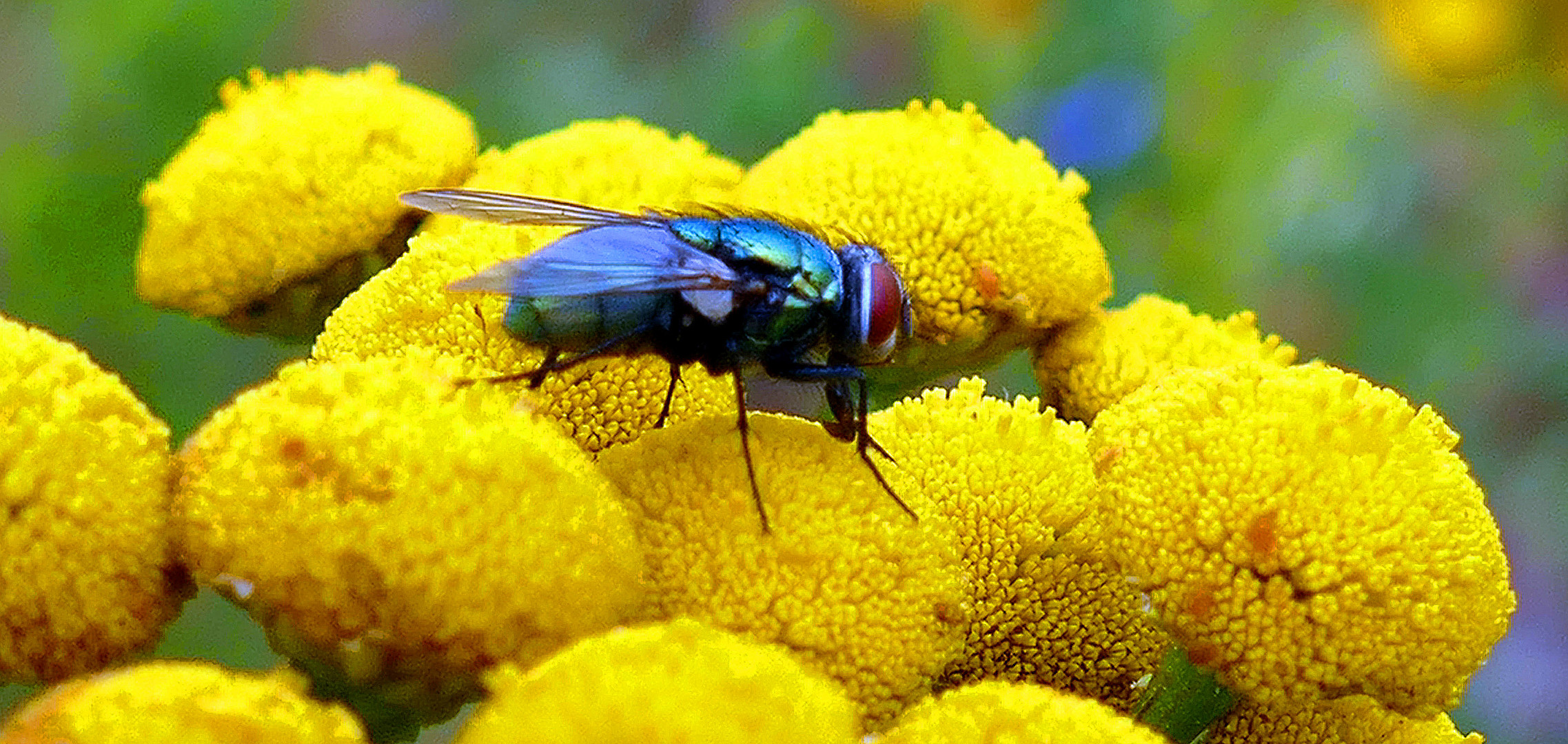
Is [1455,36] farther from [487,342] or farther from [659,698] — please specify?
[659,698]

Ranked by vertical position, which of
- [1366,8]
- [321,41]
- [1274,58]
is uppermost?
[1366,8]

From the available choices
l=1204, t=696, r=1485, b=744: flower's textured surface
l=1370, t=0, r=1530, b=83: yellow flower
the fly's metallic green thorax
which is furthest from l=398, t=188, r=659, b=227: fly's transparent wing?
l=1370, t=0, r=1530, b=83: yellow flower

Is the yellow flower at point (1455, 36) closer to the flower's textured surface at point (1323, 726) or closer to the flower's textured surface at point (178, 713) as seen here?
the flower's textured surface at point (1323, 726)

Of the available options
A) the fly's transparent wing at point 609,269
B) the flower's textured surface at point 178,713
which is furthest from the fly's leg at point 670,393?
the flower's textured surface at point 178,713

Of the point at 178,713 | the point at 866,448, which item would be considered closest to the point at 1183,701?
the point at 866,448

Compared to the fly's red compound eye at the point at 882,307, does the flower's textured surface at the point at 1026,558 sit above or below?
below

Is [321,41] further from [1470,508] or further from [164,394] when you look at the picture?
[1470,508]

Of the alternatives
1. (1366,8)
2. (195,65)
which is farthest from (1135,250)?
(195,65)

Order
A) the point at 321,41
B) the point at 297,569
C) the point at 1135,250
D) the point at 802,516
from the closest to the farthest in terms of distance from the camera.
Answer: the point at 297,569, the point at 802,516, the point at 1135,250, the point at 321,41
